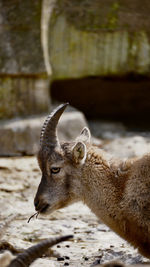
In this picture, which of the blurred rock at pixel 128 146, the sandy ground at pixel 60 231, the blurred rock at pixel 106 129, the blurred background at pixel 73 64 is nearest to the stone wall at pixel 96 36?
the blurred background at pixel 73 64

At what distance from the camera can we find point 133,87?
14.7 metres

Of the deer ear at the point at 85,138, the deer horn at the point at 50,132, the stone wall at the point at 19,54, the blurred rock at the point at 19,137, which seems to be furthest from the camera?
the stone wall at the point at 19,54

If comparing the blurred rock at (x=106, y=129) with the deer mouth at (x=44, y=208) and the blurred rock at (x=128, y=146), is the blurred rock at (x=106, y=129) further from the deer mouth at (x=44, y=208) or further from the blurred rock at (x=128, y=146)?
the deer mouth at (x=44, y=208)

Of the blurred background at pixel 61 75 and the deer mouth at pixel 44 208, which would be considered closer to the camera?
the deer mouth at pixel 44 208

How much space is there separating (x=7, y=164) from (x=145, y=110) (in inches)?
250

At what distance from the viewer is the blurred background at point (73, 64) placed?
35.0ft

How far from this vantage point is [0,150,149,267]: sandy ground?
6008mm

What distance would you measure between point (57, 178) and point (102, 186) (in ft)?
1.85

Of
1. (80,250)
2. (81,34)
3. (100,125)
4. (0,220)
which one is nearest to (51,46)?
(81,34)

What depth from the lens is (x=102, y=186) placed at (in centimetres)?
581

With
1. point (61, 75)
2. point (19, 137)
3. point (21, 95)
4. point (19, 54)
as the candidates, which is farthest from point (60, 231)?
point (61, 75)

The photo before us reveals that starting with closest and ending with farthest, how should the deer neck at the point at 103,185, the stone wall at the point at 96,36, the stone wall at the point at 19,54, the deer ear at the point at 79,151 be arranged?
the deer neck at the point at 103,185
the deer ear at the point at 79,151
the stone wall at the point at 19,54
the stone wall at the point at 96,36

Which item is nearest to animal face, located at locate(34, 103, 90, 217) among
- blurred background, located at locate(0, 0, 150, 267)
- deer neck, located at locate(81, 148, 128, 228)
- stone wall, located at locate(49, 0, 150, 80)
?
deer neck, located at locate(81, 148, 128, 228)

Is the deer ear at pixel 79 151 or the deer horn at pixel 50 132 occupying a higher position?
the deer horn at pixel 50 132
